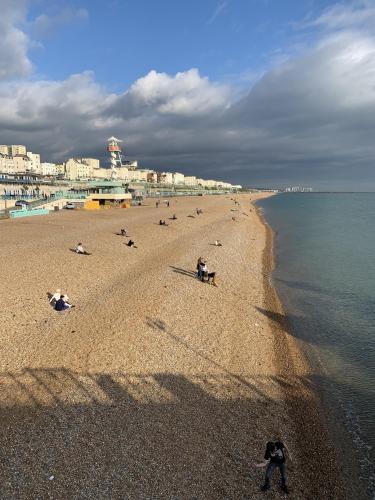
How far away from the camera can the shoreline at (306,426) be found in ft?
29.0

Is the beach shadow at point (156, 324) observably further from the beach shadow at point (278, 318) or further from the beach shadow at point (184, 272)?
the beach shadow at point (184, 272)

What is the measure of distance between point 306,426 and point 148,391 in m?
5.23

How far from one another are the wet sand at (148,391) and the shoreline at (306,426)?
0.05 m

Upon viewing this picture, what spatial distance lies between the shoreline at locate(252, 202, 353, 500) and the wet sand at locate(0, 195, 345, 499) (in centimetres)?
5

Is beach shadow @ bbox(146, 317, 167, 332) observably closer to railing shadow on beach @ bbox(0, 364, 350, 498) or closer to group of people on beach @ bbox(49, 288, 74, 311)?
railing shadow on beach @ bbox(0, 364, 350, 498)

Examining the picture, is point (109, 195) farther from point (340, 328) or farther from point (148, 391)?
point (148, 391)

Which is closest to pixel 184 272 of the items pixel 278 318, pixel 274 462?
pixel 278 318

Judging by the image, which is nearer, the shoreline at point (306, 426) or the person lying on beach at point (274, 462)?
the person lying on beach at point (274, 462)

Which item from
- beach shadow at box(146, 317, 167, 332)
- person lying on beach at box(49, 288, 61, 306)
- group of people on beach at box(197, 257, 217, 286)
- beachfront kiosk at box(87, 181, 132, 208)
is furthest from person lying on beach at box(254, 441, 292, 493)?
beachfront kiosk at box(87, 181, 132, 208)

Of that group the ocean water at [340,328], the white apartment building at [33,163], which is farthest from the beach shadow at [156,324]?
the white apartment building at [33,163]

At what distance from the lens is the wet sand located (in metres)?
8.49

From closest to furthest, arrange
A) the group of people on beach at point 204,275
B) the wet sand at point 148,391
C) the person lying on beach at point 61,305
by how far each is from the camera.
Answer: the wet sand at point 148,391 → the person lying on beach at point 61,305 → the group of people on beach at point 204,275

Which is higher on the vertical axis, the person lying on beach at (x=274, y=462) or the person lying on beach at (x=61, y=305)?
the person lying on beach at (x=61, y=305)

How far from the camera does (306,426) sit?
430 inches
